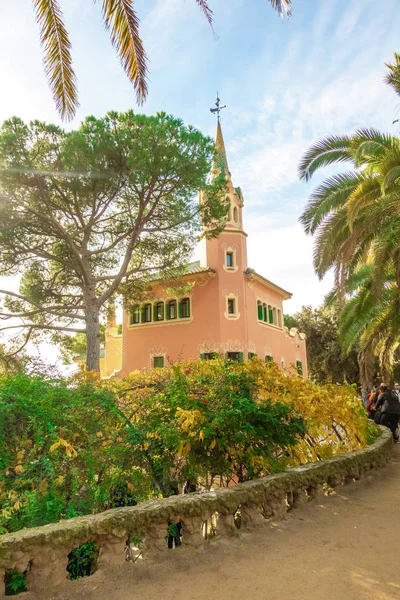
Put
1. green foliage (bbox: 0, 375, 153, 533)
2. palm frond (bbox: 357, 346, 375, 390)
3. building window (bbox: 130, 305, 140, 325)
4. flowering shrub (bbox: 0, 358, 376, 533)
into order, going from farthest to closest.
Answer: building window (bbox: 130, 305, 140, 325)
palm frond (bbox: 357, 346, 375, 390)
flowering shrub (bbox: 0, 358, 376, 533)
green foliage (bbox: 0, 375, 153, 533)

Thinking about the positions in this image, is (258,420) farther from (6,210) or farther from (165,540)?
(6,210)

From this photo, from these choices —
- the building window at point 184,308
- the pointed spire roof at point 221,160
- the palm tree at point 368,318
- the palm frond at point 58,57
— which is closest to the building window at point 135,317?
the building window at point 184,308

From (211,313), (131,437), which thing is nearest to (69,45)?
(131,437)

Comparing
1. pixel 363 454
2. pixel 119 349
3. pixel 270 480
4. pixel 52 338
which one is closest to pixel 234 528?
pixel 270 480

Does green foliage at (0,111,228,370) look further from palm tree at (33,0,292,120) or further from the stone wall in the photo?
the stone wall

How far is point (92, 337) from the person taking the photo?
16531 millimetres

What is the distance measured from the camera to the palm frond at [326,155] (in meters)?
10.3

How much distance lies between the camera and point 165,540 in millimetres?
3021

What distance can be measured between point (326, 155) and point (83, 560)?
10438 mm

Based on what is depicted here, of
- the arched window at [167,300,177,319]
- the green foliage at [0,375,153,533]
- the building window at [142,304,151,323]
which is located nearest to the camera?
the green foliage at [0,375,153,533]

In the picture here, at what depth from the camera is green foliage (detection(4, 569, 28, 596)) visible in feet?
7.87

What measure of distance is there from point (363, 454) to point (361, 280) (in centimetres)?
1002

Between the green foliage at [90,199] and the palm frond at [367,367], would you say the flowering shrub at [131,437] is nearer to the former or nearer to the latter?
the palm frond at [367,367]

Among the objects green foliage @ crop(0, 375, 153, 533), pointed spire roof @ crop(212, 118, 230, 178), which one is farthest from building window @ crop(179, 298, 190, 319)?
green foliage @ crop(0, 375, 153, 533)
